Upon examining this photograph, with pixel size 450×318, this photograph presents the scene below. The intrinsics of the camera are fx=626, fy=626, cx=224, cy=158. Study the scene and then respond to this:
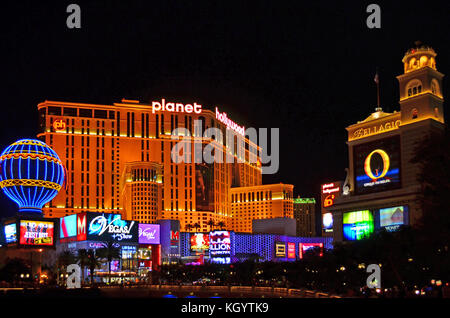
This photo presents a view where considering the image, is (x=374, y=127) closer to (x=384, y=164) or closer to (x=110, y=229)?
(x=384, y=164)

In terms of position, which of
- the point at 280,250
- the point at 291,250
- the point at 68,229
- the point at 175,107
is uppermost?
the point at 175,107

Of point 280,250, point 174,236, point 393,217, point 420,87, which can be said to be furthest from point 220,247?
point 420,87

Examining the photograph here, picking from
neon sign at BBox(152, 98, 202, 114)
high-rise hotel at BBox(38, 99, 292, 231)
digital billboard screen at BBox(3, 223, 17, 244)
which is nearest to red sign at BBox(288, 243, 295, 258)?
high-rise hotel at BBox(38, 99, 292, 231)

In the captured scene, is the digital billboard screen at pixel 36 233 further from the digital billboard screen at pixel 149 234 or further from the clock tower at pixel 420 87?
the clock tower at pixel 420 87

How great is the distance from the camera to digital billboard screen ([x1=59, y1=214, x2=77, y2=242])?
129625mm

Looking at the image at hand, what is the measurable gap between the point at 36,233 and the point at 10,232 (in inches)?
218

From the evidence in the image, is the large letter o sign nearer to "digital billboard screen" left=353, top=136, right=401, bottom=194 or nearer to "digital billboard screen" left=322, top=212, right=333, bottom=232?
"digital billboard screen" left=353, top=136, right=401, bottom=194

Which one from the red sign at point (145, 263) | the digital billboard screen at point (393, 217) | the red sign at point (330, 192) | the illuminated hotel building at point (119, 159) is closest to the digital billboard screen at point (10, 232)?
the red sign at point (145, 263)

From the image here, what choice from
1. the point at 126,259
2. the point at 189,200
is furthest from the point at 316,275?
the point at 189,200

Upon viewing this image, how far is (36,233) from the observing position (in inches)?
4670

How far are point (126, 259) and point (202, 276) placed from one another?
762 inches

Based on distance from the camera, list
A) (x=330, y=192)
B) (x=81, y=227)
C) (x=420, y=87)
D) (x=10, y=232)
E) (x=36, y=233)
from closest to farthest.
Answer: (x=420, y=87) < (x=36, y=233) < (x=10, y=232) < (x=81, y=227) < (x=330, y=192)

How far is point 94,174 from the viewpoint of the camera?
19088cm
